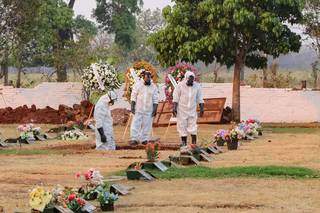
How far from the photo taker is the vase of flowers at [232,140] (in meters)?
22.3

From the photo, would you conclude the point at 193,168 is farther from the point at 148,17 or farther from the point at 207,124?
the point at 148,17

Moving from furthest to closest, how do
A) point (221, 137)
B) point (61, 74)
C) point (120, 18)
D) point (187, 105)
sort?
point (120, 18)
point (61, 74)
point (221, 137)
point (187, 105)

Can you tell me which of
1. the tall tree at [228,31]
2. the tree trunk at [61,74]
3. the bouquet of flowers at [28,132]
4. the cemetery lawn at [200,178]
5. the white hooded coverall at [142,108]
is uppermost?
the tall tree at [228,31]

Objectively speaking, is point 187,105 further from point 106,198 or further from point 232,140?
point 106,198

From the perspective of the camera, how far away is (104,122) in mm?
22219

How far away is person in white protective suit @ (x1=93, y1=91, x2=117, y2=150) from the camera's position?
866 inches

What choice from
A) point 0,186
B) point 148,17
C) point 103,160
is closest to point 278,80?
point 103,160

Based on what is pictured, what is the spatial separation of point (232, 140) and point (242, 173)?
648cm

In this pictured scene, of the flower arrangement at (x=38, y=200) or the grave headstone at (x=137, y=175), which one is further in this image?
the grave headstone at (x=137, y=175)

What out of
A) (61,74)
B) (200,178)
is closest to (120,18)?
(61,74)

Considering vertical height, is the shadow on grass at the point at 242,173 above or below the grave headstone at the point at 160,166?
below

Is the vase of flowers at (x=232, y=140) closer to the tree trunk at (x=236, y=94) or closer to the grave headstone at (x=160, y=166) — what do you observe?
the grave headstone at (x=160, y=166)

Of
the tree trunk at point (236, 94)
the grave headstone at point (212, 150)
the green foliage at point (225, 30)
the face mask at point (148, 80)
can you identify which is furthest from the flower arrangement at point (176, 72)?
the grave headstone at point (212, 150)

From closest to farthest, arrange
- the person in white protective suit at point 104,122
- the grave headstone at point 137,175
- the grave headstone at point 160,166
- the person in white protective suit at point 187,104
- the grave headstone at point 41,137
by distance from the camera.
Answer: the grave headstone at point 137,175, the grave headstone at point 160,166, the person in white protective suit at point 104,122, the person in white protective suit at point 187,104, the grave headstone at point 41,137
